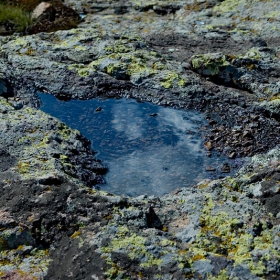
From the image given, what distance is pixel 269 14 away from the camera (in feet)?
32.5

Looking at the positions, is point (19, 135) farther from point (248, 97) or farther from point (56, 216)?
point (248, 97)

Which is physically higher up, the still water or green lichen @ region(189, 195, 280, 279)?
green lichen @ region(189, 195, 280, 279)

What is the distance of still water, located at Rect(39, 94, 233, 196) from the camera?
19.1 feet

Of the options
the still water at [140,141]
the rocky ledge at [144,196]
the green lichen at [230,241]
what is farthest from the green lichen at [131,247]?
the still water at [140,141]

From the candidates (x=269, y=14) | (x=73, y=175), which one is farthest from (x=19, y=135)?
(x=269, y=14)

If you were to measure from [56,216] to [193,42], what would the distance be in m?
6.28

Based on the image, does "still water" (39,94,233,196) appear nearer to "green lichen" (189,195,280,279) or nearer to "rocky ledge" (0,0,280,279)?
"rocky ledge" (0,0,280,279)

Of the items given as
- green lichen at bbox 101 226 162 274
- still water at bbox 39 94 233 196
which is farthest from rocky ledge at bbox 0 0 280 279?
still water at bbox 39 94 233 196

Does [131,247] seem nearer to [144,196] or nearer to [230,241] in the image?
[230,241]

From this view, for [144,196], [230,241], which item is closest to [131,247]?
[230,241]

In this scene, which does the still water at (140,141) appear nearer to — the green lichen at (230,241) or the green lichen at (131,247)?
the green lichen at (230,241)

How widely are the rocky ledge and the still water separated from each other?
22 cm

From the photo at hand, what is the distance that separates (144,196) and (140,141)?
1617 millimetres

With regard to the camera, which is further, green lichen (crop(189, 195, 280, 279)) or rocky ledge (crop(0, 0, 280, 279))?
rocky ledge (crop(0, 0, 280, 279))
